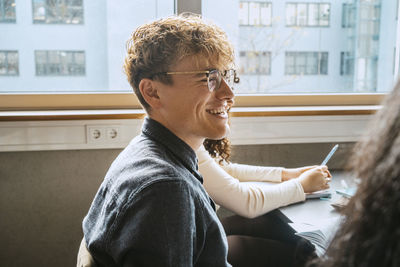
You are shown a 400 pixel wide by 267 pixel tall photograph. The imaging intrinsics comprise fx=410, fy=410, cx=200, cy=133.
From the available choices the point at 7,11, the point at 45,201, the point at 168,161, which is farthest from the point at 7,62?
the point at 168,161

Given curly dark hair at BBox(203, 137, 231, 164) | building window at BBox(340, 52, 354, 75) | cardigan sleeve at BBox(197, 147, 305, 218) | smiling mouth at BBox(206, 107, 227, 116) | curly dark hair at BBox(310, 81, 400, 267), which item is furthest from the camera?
building window at BBox(340, 52, 354, 75)

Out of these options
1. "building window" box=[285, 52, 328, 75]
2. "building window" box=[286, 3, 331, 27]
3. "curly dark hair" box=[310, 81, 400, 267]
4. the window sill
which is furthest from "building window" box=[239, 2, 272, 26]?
"curly dark hair" box=[310, 81, 400, 267]

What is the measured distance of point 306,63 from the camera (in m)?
2.40

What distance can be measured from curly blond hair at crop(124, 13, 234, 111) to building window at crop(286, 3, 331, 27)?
127 centimetres

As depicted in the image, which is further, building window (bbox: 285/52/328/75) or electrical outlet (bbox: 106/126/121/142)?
building window (bbox: 285/52/328/75)

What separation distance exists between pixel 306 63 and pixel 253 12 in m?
0.43

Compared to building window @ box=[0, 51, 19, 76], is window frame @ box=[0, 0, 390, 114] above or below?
below

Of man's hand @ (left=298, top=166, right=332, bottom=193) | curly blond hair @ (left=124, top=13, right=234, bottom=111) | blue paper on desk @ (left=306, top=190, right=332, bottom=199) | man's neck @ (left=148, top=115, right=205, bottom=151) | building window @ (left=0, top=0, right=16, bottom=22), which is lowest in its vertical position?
blue paper on desk @ (left=306, top=190, right=332, bottom=199)

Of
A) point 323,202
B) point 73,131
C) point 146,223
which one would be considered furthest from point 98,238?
point 73,131

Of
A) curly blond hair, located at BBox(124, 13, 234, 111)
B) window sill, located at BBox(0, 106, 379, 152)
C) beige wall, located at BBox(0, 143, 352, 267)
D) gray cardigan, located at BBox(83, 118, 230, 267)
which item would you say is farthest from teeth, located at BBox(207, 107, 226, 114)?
beige wall, located at BBox(0, 143, 352, 267)

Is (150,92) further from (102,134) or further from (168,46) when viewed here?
(102,134)

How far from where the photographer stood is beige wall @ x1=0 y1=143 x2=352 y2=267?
2041mm

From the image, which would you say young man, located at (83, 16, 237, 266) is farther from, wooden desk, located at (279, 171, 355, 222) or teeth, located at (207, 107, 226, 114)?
wooden desk, located at (279, 171, 355, 222)

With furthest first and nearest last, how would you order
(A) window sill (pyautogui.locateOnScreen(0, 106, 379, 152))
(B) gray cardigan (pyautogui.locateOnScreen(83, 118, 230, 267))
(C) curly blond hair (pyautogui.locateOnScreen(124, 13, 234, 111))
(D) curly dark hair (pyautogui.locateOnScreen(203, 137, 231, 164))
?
(A) window sill (pyautogui.locateOnScreen(0, 106, 379, 152)), (D) curly dark hair (pyautogui.locateOnScreen(203, 137, 231, 164)), (C) curly blond hair (pyautogui.locateOnScreen(124, 13, 234, 111)), (B) gray cardigan (pyautogui.locateOnScreen(83, 118, 230, 267))
